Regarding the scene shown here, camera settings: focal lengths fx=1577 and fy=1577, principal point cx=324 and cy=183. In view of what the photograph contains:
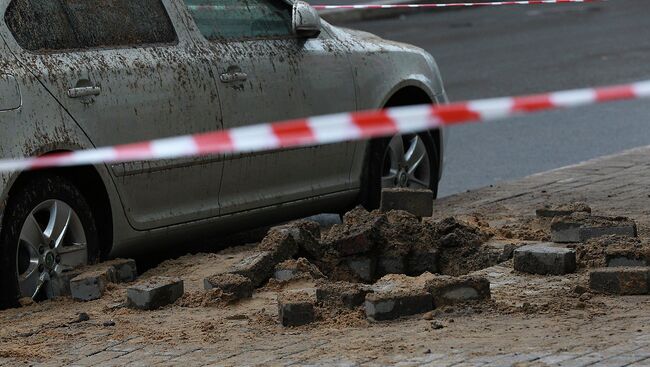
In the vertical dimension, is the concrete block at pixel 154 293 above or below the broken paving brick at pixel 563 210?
below

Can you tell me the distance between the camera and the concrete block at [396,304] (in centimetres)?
664

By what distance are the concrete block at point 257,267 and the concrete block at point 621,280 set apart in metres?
1.63

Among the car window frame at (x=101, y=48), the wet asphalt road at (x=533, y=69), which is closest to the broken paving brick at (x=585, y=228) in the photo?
the car window frame at (x=101, y=48)

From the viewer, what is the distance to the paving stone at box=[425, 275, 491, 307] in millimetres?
6785

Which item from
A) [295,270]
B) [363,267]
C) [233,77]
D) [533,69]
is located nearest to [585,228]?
[363,267]

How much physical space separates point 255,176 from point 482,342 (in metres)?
2.92

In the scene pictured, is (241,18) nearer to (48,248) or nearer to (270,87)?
(270,87)

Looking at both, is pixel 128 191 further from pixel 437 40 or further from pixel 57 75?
pixel 437 40

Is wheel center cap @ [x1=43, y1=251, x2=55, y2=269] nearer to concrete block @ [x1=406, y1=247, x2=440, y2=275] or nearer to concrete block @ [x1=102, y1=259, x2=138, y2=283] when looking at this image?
concrete block @ [x1=102, y1=259, x2=138, y2=283]

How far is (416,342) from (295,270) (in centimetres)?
158

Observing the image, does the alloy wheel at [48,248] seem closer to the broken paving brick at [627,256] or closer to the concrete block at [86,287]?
the concrete block at [86,287]

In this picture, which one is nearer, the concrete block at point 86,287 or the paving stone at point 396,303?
the paving stone at point 396,303

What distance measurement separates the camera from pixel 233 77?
863 cm

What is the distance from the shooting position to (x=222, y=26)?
8898mm
